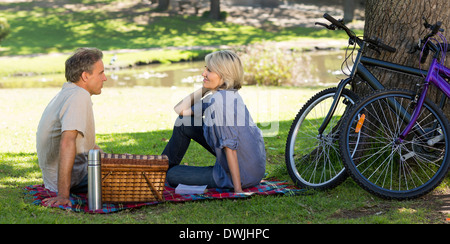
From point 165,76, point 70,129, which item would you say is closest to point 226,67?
point 70,129

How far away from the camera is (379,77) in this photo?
4.99m

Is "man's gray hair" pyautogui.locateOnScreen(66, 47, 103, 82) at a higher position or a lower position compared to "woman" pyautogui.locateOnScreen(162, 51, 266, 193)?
higher

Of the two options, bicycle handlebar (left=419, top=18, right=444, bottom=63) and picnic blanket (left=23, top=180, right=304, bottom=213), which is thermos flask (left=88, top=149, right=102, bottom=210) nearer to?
picnic blanket (left=23, top=180, right=304, bottom=213)

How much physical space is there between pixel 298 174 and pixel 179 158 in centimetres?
110

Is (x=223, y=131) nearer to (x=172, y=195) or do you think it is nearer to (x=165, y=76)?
(x=172, y=195)

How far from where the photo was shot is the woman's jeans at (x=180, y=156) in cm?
494

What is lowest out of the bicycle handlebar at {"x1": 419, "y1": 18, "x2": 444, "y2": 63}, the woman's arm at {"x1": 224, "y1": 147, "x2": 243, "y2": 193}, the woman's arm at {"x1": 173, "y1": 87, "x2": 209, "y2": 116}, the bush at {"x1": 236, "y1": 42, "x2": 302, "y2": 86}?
the bush at {"x1": 236, "y1": 42, "x2": 302, "y2": 86}

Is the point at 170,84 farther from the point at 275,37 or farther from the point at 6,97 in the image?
the point at 275,37

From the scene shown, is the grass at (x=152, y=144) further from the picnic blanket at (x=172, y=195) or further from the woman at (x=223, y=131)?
the woman at (x=223, y=131)

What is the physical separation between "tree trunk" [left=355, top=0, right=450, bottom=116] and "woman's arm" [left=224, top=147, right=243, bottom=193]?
4.58 ft

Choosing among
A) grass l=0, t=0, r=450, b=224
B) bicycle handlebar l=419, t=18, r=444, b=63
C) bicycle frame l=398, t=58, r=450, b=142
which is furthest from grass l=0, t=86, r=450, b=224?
bicycle handlebar l=419, t=18, r=444, b=63

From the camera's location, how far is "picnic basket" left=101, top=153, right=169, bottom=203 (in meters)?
4.25

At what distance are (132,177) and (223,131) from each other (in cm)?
86
